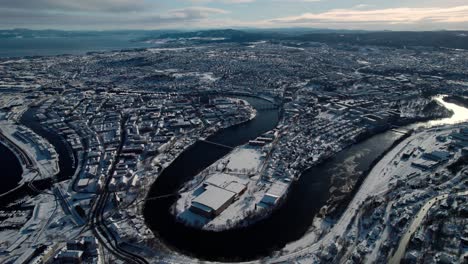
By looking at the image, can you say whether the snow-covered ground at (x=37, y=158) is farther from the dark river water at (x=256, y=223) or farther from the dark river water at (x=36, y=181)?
the dark river water at (x=256, y=223)

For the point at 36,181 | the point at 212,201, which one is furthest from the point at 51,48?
the point at 212,201

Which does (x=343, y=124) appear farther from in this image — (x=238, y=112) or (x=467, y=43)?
(x=467, y=43)

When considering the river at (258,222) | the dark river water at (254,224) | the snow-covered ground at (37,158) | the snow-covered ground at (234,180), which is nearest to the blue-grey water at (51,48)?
the snow-covered ground at (37,158)

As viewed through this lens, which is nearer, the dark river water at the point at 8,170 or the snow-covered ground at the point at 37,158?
the dark river water at the point at 8,170

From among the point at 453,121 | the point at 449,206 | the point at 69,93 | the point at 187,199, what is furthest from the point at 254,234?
the point at 69,93

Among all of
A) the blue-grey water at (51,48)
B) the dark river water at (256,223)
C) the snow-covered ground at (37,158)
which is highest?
the blue-grey water at (51,48)

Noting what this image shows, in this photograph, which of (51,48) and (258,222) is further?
(51,48)

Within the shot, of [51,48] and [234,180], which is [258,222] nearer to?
[234,180]
